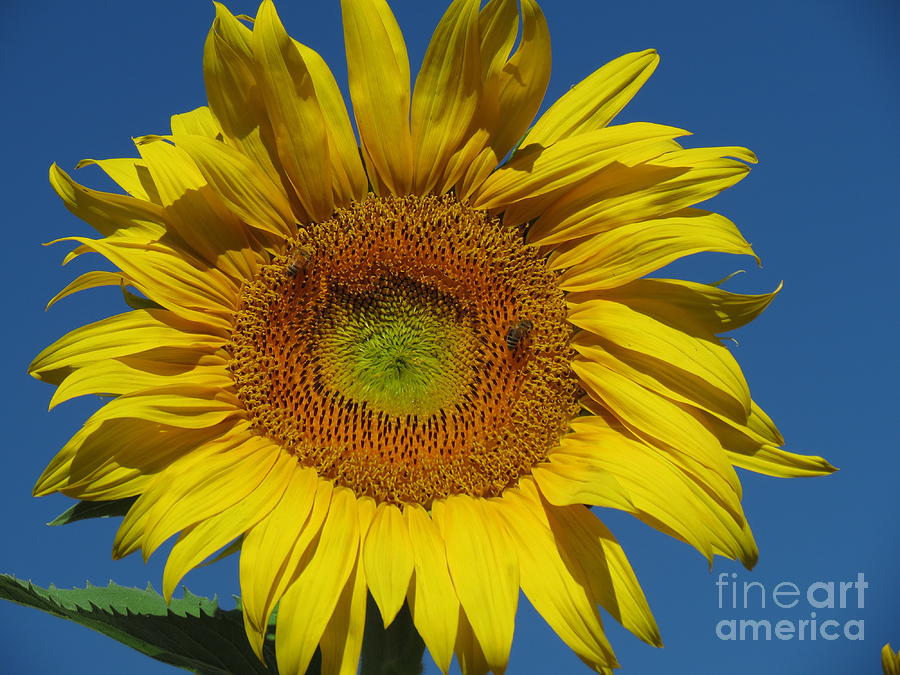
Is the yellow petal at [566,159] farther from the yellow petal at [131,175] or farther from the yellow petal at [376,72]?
the yellow petal at [131,175]

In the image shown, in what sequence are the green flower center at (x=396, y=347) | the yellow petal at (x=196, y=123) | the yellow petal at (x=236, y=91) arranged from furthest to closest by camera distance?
the green flower center at (x=396, y=347)
the yellow petal at (x=196, y=123)
the yellow petal at (x=236, y=91)

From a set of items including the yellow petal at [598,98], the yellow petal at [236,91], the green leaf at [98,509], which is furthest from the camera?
the yellow petal at [598,98]

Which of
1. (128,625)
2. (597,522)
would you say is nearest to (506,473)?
(597,522)

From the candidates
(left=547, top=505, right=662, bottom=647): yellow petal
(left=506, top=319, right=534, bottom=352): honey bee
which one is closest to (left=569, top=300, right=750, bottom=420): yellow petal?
(left=506, top=319, right=534, bottom=352): honey bee

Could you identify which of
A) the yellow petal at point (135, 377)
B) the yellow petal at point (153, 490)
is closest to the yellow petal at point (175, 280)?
the yellow petal at point (135, 377)

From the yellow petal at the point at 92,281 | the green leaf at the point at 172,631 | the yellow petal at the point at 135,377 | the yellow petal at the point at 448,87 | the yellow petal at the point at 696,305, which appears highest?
the yellow petal at the point at 448,87

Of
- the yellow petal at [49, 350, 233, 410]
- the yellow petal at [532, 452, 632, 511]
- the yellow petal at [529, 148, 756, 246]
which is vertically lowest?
the yellow petal at [532, 452, 632, 511]

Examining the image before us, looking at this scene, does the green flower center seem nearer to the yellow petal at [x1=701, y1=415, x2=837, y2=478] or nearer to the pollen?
the pollen
